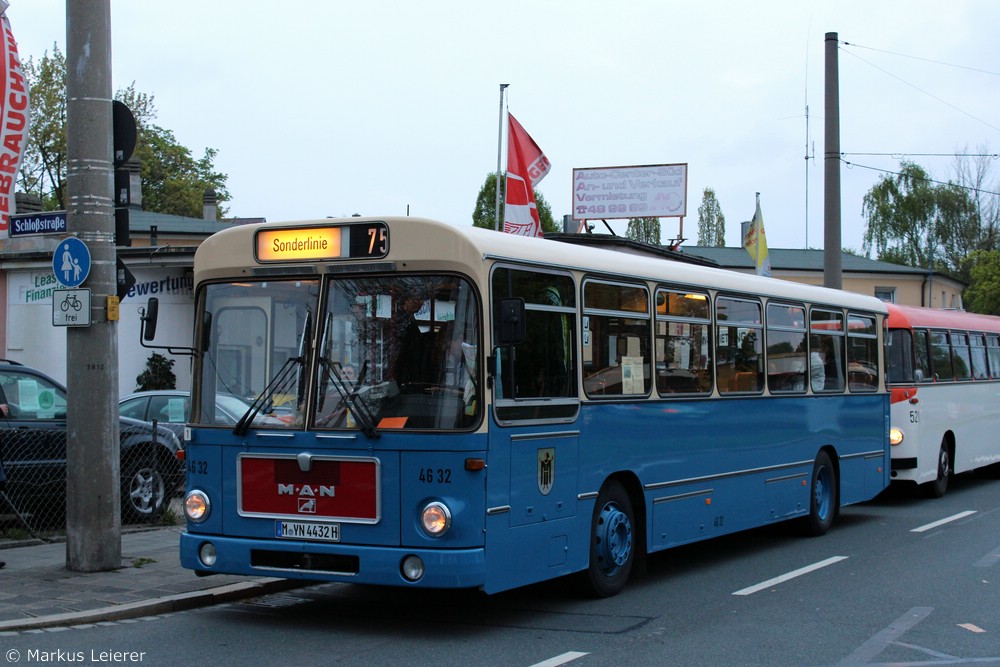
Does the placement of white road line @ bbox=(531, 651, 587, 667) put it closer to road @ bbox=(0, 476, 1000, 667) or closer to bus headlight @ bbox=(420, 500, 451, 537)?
road @ bbox=(0, 476, 1000, 667)

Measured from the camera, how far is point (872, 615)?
29.2 feet

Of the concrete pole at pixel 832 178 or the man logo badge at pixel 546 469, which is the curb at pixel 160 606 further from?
the concrete pole at pixel 832 178

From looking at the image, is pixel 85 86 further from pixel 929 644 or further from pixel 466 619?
pixel 929 644

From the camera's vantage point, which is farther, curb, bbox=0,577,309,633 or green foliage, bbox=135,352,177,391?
green foliage, bbox=135,352,177,391

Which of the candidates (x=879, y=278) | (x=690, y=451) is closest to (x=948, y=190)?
(x=879, y=278)

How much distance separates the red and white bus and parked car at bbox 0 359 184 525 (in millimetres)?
10316

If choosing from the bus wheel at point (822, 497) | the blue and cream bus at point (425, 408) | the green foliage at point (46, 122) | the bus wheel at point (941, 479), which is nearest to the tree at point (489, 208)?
the green foliage at point (46, 122)

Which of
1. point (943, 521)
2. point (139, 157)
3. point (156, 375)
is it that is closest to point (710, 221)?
point (139, 157)

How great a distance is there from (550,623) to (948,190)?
81.9 meters

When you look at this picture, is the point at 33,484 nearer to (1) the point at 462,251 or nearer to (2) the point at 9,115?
(2) the point at 9,115

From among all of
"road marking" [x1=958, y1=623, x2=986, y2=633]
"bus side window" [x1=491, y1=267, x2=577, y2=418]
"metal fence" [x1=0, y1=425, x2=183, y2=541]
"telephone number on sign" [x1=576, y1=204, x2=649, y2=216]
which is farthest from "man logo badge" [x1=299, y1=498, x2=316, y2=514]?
"telephone number on sign" [x1=576, y1=204, x2=649, y2=216]

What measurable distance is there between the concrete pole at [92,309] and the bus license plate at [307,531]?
8.81 feet

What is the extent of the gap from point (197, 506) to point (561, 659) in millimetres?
3024

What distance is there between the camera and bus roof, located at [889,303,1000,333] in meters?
17.5
